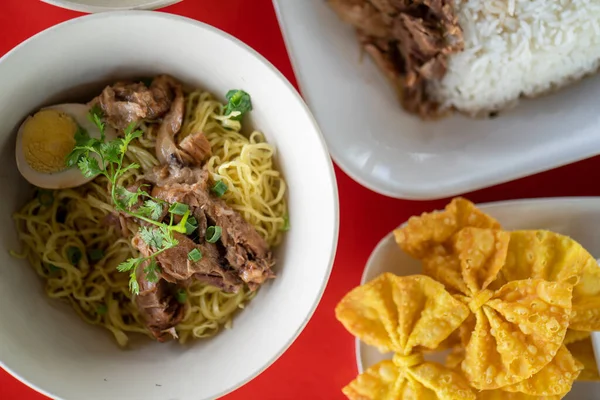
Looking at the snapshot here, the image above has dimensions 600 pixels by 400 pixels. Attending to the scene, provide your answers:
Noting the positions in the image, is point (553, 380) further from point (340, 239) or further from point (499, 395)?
point (340, 239)

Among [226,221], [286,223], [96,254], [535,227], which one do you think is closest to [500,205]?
[535,227]

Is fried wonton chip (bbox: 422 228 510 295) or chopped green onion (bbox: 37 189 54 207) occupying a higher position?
chopped green onion (bbox: 37 189 54 207)

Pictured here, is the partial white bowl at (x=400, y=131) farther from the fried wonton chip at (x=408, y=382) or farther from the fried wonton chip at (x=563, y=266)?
the fried wonton chip at (x=408, y=382)

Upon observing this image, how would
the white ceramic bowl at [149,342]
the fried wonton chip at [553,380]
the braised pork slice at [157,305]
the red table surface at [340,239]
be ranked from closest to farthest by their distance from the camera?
the white ceramic bowl at [149,342] < the braised pork slice at [157,305] < the fried wonton chip at [553,380] < the red table surface at [340,239]

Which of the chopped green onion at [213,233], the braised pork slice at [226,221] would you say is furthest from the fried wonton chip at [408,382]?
the chopped green onion at [213,233]

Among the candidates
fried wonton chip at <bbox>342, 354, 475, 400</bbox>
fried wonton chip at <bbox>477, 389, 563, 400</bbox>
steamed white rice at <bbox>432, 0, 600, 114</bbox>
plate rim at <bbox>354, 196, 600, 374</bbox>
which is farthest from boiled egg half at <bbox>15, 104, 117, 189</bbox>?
fried wonton chip at <bbox>477, 389, 563, 400</bbox>

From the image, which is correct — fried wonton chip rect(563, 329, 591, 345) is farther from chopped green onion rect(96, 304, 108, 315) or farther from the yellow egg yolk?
the yellow egg yolk

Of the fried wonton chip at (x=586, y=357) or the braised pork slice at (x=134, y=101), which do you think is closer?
the braised pork slice at (x=134, y=101)
